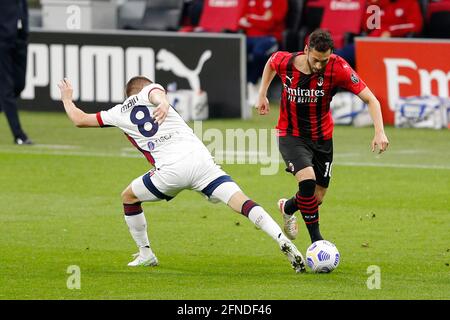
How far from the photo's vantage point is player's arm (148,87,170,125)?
10.3 metres

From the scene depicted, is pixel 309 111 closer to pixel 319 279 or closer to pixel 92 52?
pixel 319 279

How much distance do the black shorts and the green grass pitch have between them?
73 centimetres

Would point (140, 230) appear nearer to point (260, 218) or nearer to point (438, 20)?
point (260, 218)

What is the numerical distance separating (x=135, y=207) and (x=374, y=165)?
7.32 metres

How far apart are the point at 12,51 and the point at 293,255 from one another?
34.7ft

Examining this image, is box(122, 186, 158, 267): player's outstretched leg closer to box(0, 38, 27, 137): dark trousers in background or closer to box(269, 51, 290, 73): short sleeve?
box(269, 51, 290, 73): short sleeve

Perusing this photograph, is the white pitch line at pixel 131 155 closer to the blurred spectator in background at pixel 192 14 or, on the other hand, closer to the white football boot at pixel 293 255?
the white football boot at pixel 293 255

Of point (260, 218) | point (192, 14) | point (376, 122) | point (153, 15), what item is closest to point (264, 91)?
point (376, 122)

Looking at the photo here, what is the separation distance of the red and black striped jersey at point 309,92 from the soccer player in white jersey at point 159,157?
3.53 feet

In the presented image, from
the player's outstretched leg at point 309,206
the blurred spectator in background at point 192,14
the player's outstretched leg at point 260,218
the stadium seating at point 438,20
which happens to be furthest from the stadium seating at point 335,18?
the player's outstretched leg at point 260,218

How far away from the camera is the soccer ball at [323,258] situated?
408 inches

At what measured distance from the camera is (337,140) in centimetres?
2027

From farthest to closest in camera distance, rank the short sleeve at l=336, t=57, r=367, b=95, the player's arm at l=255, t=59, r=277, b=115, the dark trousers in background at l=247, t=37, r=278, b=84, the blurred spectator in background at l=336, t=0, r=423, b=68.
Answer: the dark trousers in background at l=247, t=37, r=278, b=84 → the blurred spectator in background at l=336, t=0, r=423, b=68 → the player's arm at l=255, t=59, r=277, b=115 → the short sleeve at l=336, t=57, r=367, b=95

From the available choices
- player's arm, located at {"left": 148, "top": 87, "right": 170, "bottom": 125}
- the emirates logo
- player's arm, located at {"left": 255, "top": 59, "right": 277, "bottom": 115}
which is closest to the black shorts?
player's arm, located at {"left": 255, "top": 59, "right": 277, "bottom": 115}
